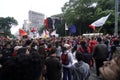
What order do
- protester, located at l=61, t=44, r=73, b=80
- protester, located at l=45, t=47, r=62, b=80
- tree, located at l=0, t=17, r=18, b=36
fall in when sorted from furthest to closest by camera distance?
tree, located at l=0, t=17, r=18, b=36 < protester, located at l=61, t=44, r=73, b=80 < protester, located at l=45, t=47, r=62, b=80

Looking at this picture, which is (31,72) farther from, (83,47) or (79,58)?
(83,47)

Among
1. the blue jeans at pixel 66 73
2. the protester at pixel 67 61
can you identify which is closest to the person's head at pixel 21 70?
the protester at pixel 67 61

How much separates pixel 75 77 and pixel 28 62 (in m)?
4.85

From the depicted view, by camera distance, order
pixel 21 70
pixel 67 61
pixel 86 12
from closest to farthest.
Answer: pixel 21 70 → pixel 67 61 → pixel 86 12

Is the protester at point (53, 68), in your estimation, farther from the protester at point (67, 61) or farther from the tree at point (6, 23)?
the tree at point (6, 23)

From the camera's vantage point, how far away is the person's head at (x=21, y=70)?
2.67 metres

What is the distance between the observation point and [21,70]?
2664mm

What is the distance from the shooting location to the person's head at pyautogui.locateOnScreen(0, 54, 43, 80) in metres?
2.67

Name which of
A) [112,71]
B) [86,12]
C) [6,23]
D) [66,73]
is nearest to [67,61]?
[66,73]

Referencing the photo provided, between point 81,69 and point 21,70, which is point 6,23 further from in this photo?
point 21,70

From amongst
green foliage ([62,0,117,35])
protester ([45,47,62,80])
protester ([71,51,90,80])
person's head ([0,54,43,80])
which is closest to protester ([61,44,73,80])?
protester ([45,47,62,80])

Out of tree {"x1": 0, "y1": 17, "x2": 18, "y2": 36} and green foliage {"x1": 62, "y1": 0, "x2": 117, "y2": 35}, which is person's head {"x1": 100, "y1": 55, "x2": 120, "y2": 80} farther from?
tree {"x1": 0, "y1": 17, "x2": 18, "y2": 36}

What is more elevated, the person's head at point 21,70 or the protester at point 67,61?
the person's head at point 21,70

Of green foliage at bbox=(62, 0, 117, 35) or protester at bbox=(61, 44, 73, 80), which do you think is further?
green foliage at bbox=(62, 0, 117, 35)
